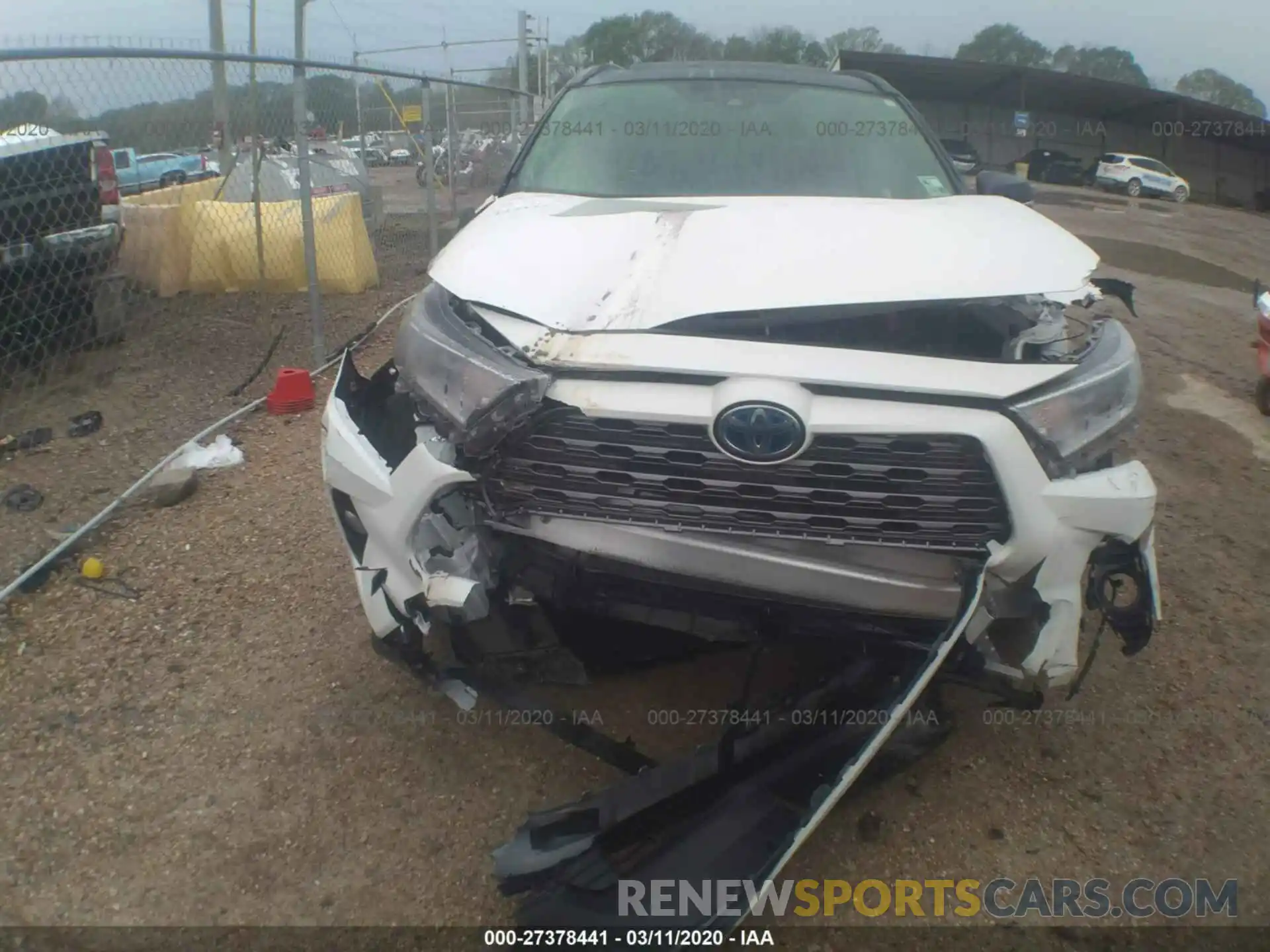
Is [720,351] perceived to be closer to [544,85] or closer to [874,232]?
[874,232]

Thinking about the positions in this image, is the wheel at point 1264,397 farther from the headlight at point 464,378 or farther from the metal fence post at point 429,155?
the metal fence post at point 429,155

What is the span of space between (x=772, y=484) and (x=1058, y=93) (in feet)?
117

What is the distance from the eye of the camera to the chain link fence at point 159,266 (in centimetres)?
439

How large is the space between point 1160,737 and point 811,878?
1.24 meters

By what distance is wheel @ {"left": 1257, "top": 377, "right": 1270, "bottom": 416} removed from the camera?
223 inches

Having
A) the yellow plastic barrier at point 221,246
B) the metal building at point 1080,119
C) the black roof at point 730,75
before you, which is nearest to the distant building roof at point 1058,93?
the metal building at point 1080,119

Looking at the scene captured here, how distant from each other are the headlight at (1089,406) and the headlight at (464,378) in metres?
1.06

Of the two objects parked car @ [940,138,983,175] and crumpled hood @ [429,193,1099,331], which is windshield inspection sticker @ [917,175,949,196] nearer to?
parked car @ [940,138,983,175]

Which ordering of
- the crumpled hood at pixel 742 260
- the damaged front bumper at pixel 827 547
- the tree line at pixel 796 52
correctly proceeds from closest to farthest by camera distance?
the damaged front bumper at pixel 827 547 < the crumpled hood at pixel 742 260 < the tree line at pixel 796 52

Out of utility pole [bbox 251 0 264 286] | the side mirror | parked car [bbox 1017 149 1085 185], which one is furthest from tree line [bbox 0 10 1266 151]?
parked car [bbox 1017 149 1085 185]

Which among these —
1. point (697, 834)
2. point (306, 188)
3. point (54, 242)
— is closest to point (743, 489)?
point (697, 834)

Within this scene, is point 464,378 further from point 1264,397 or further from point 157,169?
point 157,169

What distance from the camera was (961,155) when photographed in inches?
249

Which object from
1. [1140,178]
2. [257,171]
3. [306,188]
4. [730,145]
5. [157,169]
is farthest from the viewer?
[1140,178]
